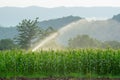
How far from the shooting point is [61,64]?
56.5 ft

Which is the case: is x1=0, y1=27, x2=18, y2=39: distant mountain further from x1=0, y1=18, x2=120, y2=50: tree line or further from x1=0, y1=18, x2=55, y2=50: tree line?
x1=0, y1=18, x2=120, y2=50: tree line

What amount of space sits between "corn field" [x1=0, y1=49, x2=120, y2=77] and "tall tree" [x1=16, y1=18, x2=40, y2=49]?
42.6 m

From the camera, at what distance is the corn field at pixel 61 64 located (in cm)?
1711

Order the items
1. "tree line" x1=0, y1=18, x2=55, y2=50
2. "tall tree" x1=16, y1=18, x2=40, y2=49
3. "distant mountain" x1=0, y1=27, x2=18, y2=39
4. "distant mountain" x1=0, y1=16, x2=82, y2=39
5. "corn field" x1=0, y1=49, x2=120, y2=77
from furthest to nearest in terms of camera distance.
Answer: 1. "distant mountain" x1=0, y1=27, x2=18, y2=39
2. "distant mountain" x1=0, y1=16, x2=82, y2=39
3. "tall tree" x1=16, y1=18, x2=40, y2=49
4. "tree line" x1=0, y1=18, x2=55, y2=50
5. "corn field" x1=0, y1=49, x2=120, y2=77

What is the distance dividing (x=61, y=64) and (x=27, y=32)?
4980 cm

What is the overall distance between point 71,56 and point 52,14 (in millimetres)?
179395

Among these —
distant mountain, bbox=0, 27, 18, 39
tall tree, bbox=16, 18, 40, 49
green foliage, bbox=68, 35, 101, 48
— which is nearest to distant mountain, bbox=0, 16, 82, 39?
distant mountain, bbox=0, 27, 18, 39

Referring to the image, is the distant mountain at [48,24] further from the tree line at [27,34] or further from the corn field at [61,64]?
the corn field at [61,64]

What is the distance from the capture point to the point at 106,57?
1733 cm

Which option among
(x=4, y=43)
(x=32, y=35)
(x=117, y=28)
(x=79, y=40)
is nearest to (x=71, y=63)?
(x=79, y=40)

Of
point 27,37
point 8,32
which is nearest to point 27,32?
point 27,37

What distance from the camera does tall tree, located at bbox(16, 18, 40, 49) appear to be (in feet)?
205

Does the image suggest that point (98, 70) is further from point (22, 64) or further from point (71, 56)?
point (22, 64)

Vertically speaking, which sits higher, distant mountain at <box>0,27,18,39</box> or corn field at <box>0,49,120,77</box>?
distant mountain at <box>0,27,18,39</box>
